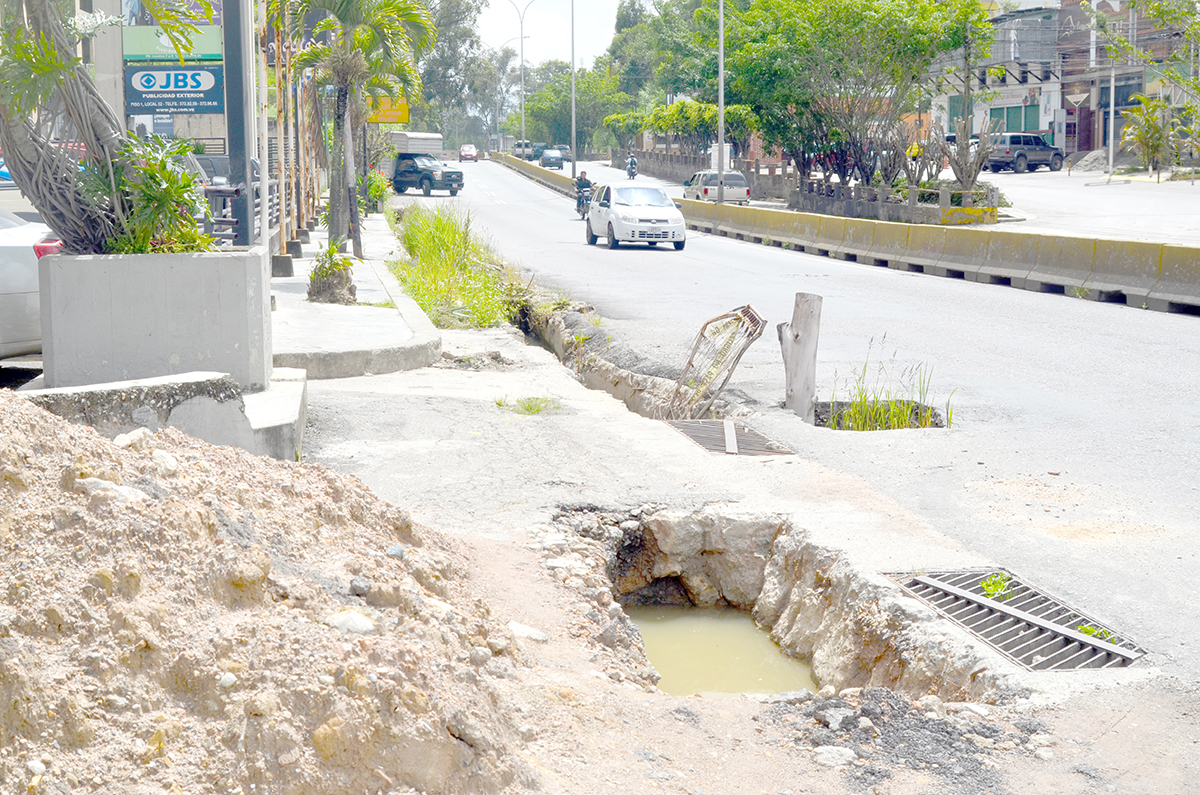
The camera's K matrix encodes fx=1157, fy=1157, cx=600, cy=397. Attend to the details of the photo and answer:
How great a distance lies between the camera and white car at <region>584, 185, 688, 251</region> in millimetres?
26266

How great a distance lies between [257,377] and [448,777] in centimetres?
417

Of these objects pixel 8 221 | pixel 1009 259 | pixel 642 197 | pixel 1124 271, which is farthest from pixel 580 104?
pixel 8 221

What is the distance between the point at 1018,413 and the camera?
28.3 feet

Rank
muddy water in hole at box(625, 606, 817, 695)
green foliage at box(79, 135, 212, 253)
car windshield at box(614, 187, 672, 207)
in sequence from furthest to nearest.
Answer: car windshield at box(614, 187, 672, 207) < green foliage at box(79, 135, 212, 253) < muddy water in hole at box(625, 606, 817, 695)

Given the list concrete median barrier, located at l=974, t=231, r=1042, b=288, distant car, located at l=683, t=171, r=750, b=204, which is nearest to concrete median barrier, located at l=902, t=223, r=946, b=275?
concrete median barrier, located at l=974, t=231, r=1042, b=288

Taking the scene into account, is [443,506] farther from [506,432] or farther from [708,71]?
[708,71]

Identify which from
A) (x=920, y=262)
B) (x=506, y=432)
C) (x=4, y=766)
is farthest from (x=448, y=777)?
(x=920, y=262)

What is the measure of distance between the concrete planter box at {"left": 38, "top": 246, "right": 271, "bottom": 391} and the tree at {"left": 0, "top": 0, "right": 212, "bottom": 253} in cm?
31

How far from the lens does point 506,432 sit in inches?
302

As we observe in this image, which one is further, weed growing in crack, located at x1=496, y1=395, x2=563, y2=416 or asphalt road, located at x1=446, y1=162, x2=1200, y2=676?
weed growing in crack, located at x1=496, y1=395, x2=563, y2=416

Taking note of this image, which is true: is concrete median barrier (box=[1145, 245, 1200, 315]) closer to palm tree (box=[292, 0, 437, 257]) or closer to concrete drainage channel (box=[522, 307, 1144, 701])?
concrete drainage channel (box=[522, 307, 1144, 701])

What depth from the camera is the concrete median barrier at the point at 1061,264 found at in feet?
56.6

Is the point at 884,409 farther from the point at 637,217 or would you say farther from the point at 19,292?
the point at 637,217

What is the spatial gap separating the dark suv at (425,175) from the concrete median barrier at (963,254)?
102ft
